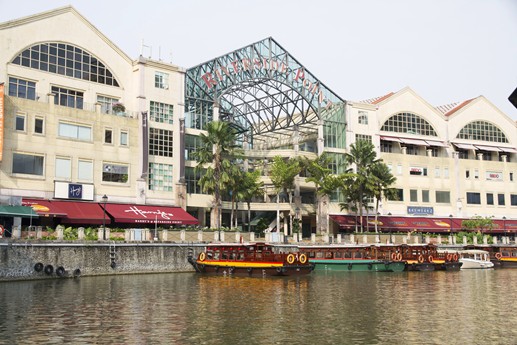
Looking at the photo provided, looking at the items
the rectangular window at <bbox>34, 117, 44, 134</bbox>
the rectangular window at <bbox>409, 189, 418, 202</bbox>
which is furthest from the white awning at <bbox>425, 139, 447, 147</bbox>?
the rectangular window at <bbox>34, 117, 44, 134</bbox>

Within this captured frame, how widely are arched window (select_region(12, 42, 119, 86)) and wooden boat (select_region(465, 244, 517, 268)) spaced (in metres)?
51.9

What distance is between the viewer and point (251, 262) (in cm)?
5503

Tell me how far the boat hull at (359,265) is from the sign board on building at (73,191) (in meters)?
25.1

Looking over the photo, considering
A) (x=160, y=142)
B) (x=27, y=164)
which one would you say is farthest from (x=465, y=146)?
(x=27, y=164)

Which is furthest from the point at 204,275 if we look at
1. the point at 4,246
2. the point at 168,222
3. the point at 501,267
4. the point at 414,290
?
the point at 501,267

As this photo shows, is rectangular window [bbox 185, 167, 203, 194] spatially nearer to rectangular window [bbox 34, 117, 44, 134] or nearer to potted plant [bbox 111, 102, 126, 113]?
potted plant [bbox 111, 102, 126, 113]

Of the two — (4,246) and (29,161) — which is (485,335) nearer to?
(4,246)

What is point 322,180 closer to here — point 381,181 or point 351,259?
point 381,181

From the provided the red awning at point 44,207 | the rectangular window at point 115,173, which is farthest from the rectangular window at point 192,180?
the red awning at point 44,207

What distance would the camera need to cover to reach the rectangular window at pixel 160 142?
7022 cm

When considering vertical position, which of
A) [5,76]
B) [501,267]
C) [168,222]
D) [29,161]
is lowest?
[501,267]

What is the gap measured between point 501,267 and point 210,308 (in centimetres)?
5508

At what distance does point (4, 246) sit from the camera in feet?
157

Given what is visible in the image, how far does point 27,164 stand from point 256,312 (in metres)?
39.0
